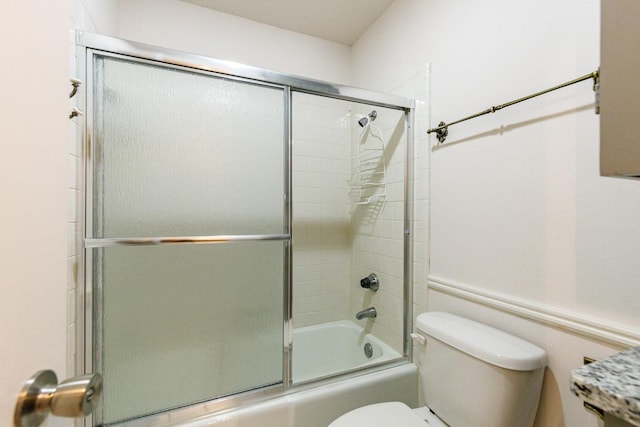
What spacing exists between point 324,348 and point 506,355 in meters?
1.44

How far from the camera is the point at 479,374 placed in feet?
3.20

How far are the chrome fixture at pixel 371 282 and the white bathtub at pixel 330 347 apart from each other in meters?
0.33

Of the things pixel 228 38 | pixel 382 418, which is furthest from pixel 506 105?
pixel 228 38

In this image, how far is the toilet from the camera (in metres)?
0.91

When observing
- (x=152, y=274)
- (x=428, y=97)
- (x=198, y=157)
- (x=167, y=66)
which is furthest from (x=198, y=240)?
(x=428, y=97)

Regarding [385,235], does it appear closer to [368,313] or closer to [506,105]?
[368,313]

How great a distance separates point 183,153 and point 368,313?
1.52 metres

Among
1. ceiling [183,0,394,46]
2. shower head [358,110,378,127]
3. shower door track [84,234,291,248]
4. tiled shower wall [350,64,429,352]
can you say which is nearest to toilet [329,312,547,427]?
tiled shower wall [350,64,429,352]

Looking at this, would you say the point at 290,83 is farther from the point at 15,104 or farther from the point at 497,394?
the point at 497,394

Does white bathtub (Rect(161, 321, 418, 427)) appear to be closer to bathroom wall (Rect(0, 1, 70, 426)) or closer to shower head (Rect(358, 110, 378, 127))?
bathroom wall (Rect(0, 1, 70, 426))

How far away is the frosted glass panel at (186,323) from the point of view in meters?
1.12

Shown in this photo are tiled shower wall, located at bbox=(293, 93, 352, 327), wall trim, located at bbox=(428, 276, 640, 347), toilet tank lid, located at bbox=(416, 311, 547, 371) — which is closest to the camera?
wall trim, located at bbox=(428, 276, 640, 347)

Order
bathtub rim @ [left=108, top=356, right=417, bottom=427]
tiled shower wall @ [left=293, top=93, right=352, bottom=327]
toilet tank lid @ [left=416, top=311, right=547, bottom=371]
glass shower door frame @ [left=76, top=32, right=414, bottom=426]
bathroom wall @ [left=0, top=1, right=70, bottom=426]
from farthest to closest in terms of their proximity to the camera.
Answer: tiled shower wall @ [left=293, top=93, right=352, bottom=327]
bathtub rim @ [left=108, top=356, right=417, bottom=427]
glass shower door frame @ [left=76, top=32, right=414, bottom=426]
toilet tank lid @ [left=416, top=311, right=547, bottom=371]
bathroom wall @ [left=0, top=1, right=70, bottom=426]

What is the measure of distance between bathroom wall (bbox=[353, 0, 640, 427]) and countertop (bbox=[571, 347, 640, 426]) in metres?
0.46
